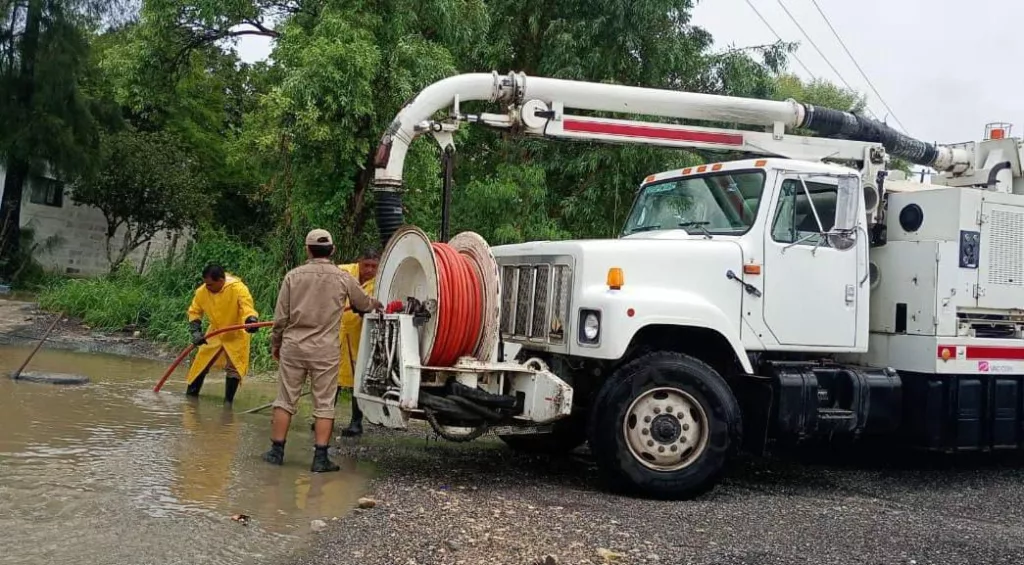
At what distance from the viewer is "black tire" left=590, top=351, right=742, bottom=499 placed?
654cm

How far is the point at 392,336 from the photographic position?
22.0 feet

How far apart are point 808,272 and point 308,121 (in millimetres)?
7158

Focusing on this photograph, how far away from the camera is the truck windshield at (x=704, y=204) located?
7.44 metres

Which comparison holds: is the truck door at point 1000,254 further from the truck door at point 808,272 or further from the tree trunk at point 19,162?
the tree trunk at point 19,162

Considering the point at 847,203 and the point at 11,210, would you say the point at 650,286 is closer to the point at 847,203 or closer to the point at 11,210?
the point at 847,203

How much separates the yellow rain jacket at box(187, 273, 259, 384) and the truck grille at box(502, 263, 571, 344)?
314cm

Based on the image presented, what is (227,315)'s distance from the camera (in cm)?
950

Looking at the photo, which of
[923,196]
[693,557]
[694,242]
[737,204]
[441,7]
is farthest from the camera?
[441,7]

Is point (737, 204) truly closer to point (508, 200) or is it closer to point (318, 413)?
point (318, 413)

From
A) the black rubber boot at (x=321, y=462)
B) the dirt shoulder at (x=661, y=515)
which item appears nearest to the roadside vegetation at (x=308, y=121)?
the dirt shoulder at (x=661, y=515)

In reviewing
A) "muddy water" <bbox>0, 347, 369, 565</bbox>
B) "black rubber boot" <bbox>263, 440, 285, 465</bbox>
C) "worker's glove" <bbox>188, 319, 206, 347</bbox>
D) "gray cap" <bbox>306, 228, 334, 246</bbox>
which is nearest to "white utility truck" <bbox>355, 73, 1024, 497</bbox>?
"gray cap" <bbox>306, 228, 334, 246</bbox>

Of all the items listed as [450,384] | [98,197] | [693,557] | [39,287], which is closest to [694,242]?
[450,384]

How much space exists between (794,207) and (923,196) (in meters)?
1.49

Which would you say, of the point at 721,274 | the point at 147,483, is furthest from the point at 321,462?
the point at 721,274
